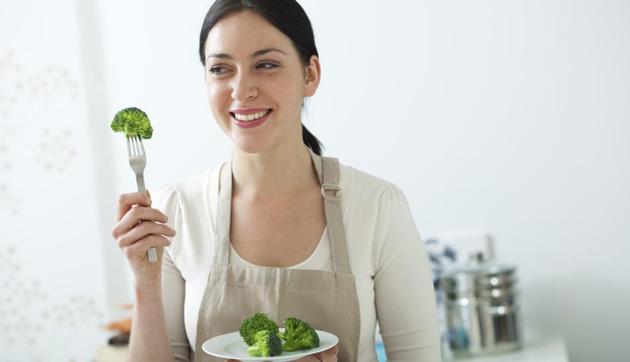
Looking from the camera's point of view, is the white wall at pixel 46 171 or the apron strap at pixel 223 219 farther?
the white wall at pixel 46 171

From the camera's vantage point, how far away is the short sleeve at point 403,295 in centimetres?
157

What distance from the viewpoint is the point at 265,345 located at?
1304 millimetres

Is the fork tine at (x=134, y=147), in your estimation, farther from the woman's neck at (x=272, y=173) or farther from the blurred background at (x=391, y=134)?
the blurred background at (x=391, y=134)

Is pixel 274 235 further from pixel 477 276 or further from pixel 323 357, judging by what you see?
pixel 477 276

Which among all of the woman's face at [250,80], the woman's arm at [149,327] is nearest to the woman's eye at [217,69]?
the woman's face at [250,80]

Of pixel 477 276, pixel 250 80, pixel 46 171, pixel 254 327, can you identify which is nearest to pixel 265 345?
pixel 254 327

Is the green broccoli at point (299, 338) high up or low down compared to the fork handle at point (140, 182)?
down

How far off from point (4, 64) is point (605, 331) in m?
2.00

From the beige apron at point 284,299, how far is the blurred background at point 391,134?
991 mm

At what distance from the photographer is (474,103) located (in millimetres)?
2451

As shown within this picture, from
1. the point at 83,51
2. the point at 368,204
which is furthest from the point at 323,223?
the point at 83,51

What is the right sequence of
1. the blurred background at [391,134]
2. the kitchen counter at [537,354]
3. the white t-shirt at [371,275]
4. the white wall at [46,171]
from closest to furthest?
the white t-shirt at [371,275] < the kitchen counter at [537,354] < the blurred background at [391,134] < the white wall at [46,171]

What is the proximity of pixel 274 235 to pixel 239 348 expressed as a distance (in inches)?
10.7

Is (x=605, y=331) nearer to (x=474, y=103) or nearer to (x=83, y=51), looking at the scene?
(x=474, y=103)
